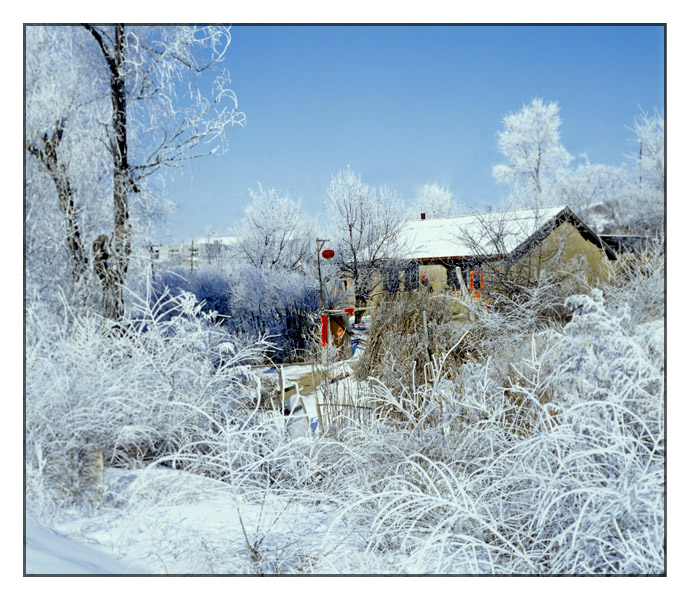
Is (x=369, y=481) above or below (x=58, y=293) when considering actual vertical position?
below

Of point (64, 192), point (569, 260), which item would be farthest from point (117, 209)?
point (569, 260)

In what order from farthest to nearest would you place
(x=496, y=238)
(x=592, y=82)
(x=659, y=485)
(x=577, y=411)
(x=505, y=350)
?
1. (x=496, y=238)
2. (x=505, y=350)
3. (x=592, y=82)
4. (x=577, y=411)
5. (x=659, y=485)

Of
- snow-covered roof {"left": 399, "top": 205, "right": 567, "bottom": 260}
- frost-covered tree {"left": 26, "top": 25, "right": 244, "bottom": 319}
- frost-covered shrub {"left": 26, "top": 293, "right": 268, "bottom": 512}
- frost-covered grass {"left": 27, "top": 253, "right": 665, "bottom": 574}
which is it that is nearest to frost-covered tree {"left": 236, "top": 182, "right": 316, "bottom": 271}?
frost-covered tree {"left": 26, "top": 25, "right": 244, "bottom": 319}

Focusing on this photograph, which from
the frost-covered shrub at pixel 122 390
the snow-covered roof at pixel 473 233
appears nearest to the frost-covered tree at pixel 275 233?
the snow-covered roof at pixel 473 233

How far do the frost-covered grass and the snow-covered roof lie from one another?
0.73 m

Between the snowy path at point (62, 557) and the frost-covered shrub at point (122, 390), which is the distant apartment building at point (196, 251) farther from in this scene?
the snowy path at point (62, 557)

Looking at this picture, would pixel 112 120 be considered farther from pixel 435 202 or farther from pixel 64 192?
pixel 435 202

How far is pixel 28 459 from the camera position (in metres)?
2.21

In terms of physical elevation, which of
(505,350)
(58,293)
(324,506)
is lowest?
(324,506)

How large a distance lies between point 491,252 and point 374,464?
Answer: 1644 mm

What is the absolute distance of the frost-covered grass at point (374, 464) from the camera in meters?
1.84
